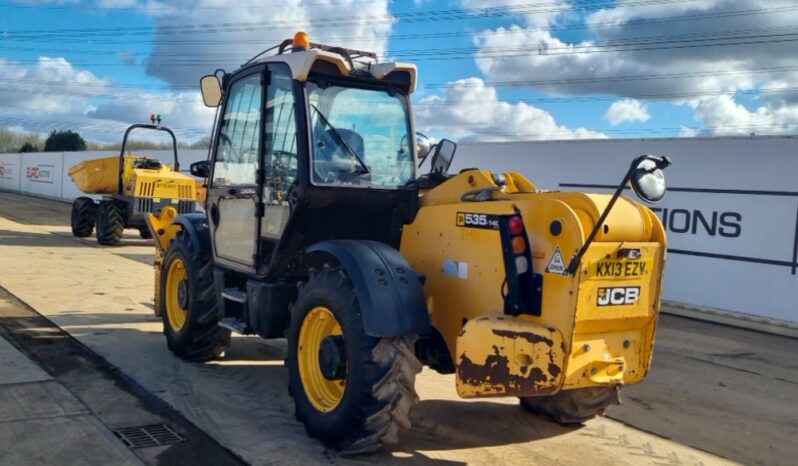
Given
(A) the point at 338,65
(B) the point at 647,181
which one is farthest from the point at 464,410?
(A) the point at 338,65

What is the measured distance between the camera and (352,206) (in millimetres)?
5164

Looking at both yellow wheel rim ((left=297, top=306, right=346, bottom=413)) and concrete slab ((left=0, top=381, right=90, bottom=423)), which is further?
concrete slab ((left=0, top=381, right=90, bottom=423))

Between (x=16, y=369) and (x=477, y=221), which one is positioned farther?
(x=16, y=369)

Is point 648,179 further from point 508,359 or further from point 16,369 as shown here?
point 16,369

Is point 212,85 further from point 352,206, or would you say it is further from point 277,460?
point 277,460

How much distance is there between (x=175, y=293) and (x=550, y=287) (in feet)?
13.7

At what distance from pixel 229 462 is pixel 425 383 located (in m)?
2.28

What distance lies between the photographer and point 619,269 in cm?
414

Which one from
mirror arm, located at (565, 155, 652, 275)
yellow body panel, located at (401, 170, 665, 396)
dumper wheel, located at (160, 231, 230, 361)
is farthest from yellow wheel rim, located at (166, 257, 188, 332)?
mirror arm, located at (565, 155, 652, 275)

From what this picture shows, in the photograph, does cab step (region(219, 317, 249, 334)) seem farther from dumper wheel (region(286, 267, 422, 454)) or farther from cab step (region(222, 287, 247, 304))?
dumper wheel (region(286, 267, 422, 454))

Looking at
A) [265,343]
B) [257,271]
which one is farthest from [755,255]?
[257,271]

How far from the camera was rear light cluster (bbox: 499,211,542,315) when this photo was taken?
4.11 m

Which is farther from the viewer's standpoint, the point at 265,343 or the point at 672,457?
the point at 265,343

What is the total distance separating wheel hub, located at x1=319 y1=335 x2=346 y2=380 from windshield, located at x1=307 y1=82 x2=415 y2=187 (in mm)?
1150
